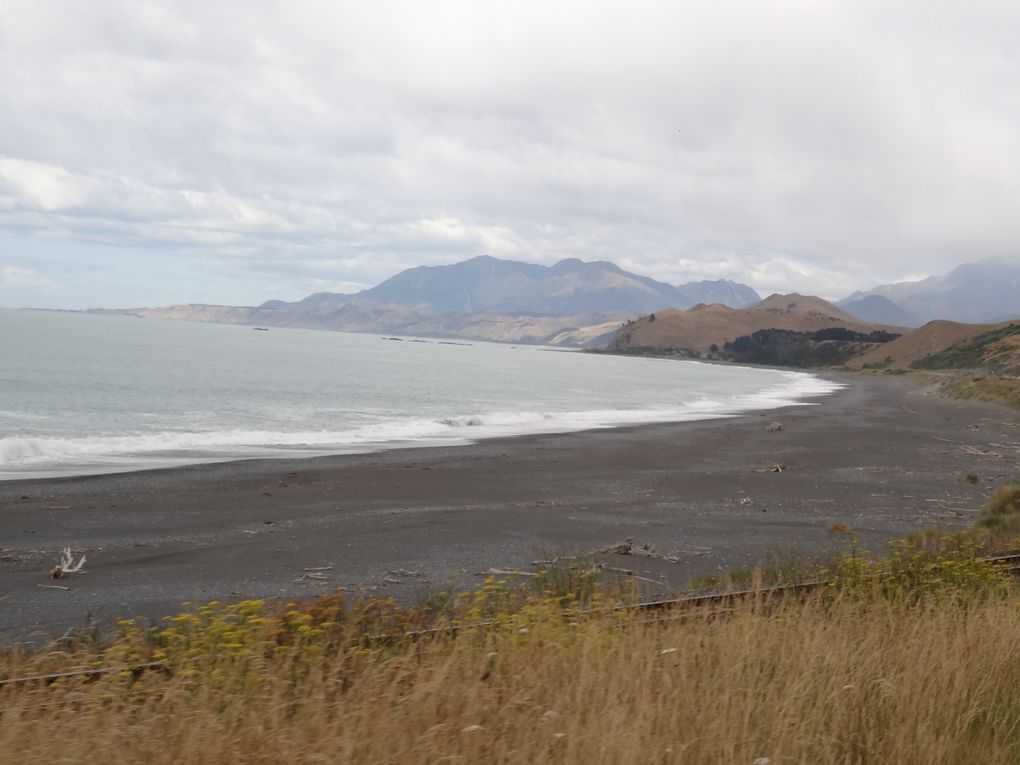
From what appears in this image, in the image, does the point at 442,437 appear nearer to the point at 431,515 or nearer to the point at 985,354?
the point at 431,515

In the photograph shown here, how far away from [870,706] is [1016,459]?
82.0 ft

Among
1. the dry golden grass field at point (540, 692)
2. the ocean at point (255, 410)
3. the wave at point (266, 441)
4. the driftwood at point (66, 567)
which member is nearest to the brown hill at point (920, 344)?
the ocean at point (255, 410)

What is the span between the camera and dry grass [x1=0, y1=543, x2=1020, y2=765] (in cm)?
388

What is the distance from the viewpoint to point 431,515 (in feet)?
53.1

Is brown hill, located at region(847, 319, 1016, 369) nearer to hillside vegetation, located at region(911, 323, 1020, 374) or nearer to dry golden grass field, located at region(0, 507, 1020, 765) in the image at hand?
hillside vegetation, located at region(911, 323, 1020, 374)

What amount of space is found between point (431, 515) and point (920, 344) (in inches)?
6325

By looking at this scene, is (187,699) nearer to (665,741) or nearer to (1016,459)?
(665,741)

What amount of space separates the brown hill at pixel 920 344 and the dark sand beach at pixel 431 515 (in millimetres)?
133075

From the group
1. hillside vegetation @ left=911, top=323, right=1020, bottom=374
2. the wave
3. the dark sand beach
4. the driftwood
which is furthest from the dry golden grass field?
hillside vegetation @ left=911, top=323, right=1020, bottom=374

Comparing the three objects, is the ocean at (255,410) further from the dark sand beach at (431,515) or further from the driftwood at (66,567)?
A: the driftwood at (66,567)

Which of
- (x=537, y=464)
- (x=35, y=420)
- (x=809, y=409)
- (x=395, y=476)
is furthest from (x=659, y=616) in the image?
(x=809, y=409)

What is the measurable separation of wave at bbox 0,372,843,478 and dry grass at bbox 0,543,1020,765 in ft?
57.8

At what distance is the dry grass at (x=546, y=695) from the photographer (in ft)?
12.7

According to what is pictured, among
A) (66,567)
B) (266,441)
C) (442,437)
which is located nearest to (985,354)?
(442,437)
